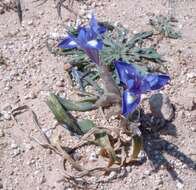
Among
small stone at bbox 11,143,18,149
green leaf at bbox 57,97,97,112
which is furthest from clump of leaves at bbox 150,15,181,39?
small stone at bbox 11,143,18,149

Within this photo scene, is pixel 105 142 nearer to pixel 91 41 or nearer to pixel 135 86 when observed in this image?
pixel 135 86

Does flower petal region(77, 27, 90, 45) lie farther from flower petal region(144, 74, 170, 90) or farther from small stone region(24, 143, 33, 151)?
small stone region(24, 143, 33, 151)

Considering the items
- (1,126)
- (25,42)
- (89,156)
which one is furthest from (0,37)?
(89,156)

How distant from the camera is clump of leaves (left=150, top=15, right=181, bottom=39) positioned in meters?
3.16

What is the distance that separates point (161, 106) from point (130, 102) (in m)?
0.48

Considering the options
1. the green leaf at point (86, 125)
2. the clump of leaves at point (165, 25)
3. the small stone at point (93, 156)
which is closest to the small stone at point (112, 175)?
the small stone at point (93, 156)

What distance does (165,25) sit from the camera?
3184mm

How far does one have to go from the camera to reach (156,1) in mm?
3391

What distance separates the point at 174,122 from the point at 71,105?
491mm

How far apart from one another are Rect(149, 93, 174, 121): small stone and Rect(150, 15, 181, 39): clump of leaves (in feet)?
1.73

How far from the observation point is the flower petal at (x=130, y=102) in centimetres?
229

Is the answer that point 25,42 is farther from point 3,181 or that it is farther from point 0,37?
point 3,181

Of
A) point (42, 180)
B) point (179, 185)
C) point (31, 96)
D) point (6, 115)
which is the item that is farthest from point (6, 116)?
point (179, 185)

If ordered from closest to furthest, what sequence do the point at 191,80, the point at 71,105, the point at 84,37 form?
1. the point at 84,37
2. the point at 71,105
3. the point at 191,80
